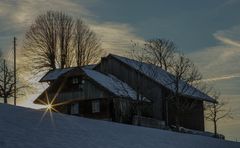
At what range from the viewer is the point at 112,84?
53.7 m

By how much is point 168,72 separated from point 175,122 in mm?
7794

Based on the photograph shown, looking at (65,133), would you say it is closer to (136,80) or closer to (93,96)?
(93,96)

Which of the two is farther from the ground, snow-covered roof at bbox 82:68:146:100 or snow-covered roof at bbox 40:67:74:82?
snow-covered roof at bbox 40:67:74:82

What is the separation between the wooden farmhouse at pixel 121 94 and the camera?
170 feet

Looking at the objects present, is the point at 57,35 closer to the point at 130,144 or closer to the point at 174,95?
the point at 174,95

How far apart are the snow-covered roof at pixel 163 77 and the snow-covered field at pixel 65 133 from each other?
33547mm

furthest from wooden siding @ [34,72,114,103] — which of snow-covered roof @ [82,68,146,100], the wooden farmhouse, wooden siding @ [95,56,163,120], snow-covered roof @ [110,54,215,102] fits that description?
snow-covered roof @ [110,54,215,102]

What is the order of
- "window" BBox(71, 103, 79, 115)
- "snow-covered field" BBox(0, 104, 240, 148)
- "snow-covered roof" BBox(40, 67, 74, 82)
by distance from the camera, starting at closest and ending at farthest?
"snow-covered field" BBox(0, 104, 240, 148) → "window" BBox(71, 103, 79, 115) → "snow-covered roof" BBox(40, 67, 74, 82)

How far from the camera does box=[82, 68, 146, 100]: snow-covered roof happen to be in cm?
5223

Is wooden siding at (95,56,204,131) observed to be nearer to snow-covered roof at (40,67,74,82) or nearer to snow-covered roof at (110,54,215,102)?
snow-covered roof at (110,54,215,102)

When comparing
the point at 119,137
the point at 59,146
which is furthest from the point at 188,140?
the point at 59,146

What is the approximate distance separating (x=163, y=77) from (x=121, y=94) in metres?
8.00

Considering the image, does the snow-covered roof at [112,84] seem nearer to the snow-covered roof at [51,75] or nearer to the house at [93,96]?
the house at [93,96]

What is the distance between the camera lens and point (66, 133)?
15633mm
